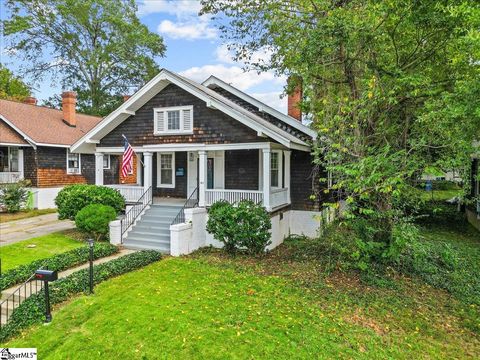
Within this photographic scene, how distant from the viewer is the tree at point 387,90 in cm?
707

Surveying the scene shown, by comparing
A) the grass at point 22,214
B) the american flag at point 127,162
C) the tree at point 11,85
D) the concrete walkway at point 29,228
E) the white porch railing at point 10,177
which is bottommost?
the concrete walkway at point 29,228

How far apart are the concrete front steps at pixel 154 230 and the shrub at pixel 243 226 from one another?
1.95 meters

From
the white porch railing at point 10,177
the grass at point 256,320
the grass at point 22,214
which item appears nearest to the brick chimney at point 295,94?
the grass at point 256,320

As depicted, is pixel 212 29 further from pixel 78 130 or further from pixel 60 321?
pixel 78 130

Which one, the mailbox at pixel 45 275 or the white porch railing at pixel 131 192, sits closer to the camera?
the mailbox at pixel 45 275

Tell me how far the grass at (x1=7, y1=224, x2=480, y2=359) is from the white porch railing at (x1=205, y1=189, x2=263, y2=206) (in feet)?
12.1

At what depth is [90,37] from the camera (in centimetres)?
3222

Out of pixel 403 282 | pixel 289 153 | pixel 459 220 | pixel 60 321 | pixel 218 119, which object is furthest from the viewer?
pixel 459 220

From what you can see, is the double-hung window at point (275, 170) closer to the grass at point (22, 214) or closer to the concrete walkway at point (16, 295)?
the concrete walkway at point (16, 295)

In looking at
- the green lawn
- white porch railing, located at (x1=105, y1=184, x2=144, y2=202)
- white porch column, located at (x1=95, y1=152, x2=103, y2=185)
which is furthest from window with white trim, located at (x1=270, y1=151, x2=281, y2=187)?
the green lawn

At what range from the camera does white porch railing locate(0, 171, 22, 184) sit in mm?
18047

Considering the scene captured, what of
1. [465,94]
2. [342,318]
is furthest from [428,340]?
[465,94]

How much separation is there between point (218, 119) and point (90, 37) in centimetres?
2684

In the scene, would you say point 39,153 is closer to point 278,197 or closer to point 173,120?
point 173,120
